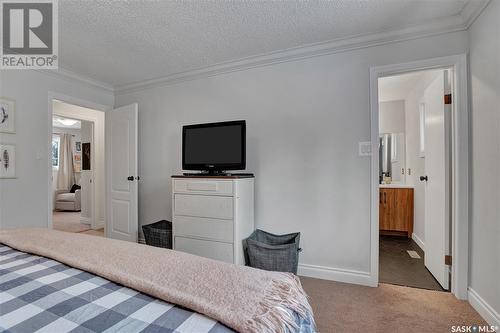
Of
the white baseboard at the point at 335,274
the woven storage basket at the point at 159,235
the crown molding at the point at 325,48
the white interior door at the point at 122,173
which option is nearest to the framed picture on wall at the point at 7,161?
the white interior door at the point at 122,173

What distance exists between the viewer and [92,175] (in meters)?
4.60

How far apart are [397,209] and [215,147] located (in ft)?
9.72

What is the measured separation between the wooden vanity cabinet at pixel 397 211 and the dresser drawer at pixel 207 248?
2727mm

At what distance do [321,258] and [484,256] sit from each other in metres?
1.18

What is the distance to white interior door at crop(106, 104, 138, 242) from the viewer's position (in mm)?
3189

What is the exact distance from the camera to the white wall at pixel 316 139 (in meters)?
2.26

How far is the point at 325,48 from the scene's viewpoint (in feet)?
7.77

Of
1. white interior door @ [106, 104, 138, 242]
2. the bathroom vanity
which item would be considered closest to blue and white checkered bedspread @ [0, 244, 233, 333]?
white interior door @ [106, 104, 138, 242]

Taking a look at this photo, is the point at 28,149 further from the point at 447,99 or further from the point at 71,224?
the point at 447,99

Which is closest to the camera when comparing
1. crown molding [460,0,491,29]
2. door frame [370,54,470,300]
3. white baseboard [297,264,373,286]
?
crown molding [460,0,491,29]

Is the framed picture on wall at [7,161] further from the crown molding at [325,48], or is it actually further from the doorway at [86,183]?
the crown molding at [325,48]

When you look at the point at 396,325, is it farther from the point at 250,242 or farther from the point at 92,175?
the point at 92,175

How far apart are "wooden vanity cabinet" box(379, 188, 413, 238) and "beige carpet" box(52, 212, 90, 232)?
16.5 ft

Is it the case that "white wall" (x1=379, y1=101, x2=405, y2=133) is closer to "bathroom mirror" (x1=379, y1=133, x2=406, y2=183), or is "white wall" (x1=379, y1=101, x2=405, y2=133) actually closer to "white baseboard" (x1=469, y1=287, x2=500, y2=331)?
"bathroom mirror" (x1=379, y1=133, x2=406, y2=183)
